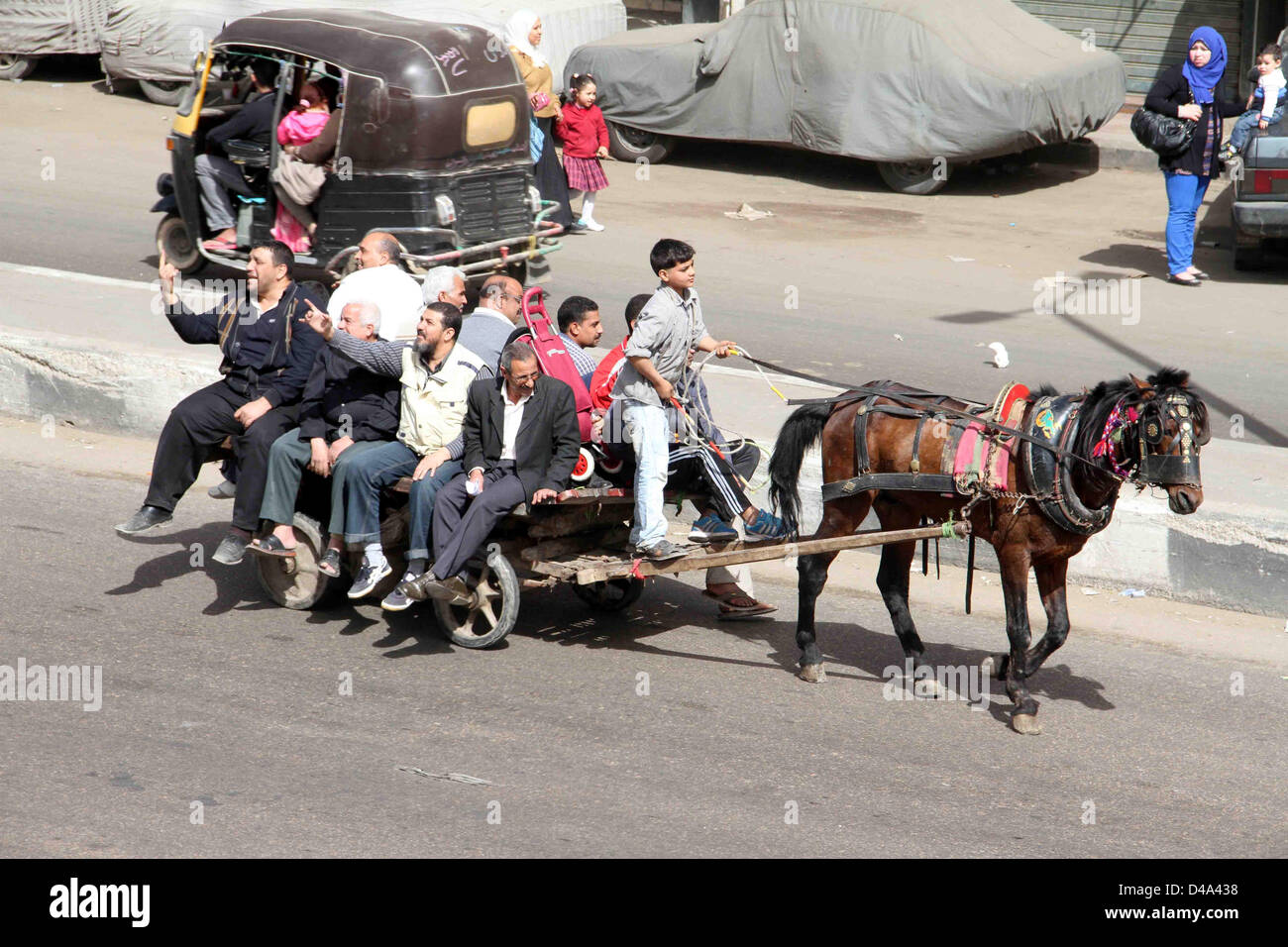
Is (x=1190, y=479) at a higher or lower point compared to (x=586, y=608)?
higher

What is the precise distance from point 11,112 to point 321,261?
10.2m

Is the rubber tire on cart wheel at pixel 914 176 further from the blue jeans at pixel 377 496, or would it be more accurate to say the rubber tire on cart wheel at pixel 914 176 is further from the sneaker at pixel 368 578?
the sneaker at pixel 368 578

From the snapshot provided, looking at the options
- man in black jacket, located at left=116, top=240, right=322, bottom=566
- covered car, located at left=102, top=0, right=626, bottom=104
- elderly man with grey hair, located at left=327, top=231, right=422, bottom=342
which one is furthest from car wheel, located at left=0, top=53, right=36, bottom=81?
elderly man with grey hair, located at left=327, top=231, right=422, bottom=342

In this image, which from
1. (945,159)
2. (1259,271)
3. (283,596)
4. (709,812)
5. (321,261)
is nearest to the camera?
(709,812)

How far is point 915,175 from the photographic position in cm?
1669

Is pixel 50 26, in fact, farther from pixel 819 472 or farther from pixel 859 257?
pixel 819 472

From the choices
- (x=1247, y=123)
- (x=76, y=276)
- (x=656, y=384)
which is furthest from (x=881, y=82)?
(x=656, y=384)

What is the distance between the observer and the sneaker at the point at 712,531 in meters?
6.64

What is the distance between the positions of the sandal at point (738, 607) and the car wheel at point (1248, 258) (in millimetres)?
8139

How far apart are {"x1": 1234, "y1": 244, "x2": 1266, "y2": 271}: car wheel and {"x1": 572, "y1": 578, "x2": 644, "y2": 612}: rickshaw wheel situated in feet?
27.8

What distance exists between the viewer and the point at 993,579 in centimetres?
776

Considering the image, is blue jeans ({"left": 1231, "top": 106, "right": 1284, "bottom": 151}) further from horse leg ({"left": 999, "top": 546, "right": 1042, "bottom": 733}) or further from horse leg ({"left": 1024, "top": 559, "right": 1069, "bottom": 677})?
horse leg ({"left": 999, "top": 546, "right": 1042, "bottom": 733})
